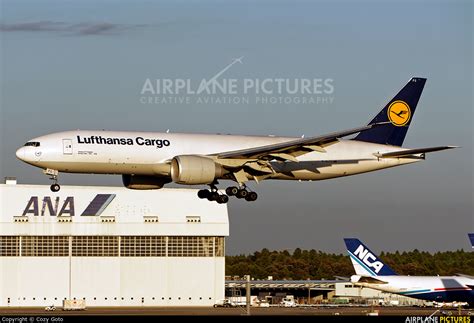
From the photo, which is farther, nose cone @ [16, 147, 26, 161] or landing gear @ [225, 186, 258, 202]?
landing gear @ [225, 186, 258, 202]

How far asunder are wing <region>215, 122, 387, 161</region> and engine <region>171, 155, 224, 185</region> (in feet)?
4.45

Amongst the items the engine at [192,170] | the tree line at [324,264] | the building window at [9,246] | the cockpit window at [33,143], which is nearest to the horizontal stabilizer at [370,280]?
the engine at [192,170]

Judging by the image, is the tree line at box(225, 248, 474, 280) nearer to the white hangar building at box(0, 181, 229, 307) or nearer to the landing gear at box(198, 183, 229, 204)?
the white hangar building at box(0, 181, 229, 307)

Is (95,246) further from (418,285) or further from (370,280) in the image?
(418,285)

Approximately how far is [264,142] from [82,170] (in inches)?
469

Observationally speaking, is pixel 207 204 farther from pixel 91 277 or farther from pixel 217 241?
pixel 91 277

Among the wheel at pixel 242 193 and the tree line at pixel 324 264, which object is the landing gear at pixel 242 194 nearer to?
the wheel at pixel 242 193

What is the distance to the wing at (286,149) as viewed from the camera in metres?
66.1

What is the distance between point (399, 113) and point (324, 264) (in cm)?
10732

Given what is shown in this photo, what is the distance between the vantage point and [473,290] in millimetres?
94062

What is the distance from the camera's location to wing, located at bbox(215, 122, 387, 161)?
66.1 m

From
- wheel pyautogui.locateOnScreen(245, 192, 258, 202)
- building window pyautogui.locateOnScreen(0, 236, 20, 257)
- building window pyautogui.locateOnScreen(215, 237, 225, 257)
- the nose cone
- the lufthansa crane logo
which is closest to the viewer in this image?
the nose cone

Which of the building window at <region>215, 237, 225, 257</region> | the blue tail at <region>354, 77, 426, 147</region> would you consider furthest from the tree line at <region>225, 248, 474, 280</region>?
Answer: the blue tail at <region>354, 77, 426, 147</region>

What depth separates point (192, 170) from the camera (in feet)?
214
